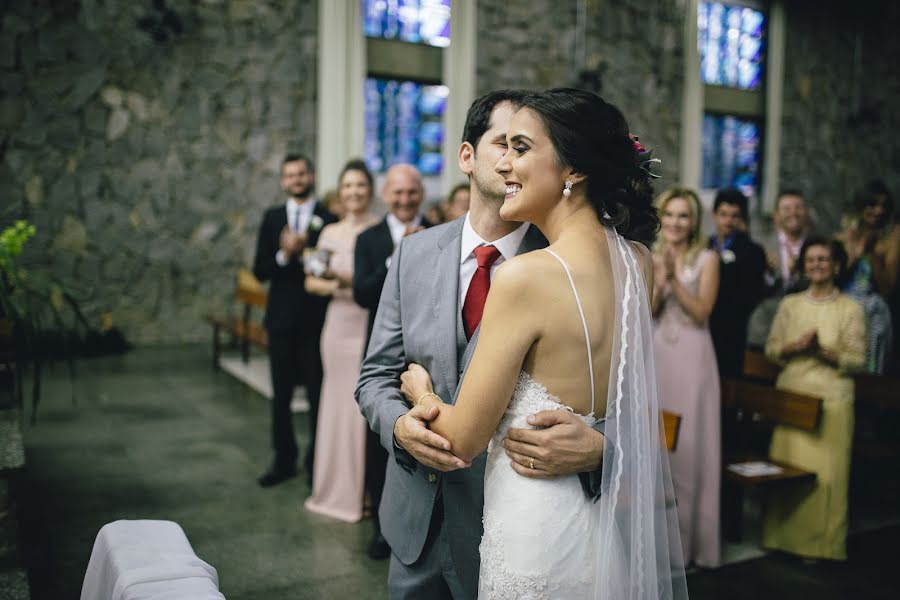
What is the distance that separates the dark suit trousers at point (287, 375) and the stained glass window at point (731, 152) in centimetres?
996

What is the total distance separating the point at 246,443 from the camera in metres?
5.55

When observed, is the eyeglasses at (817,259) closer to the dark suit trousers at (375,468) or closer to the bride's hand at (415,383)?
the dark suit trousers at (375,468)

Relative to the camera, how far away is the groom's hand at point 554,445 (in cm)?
162

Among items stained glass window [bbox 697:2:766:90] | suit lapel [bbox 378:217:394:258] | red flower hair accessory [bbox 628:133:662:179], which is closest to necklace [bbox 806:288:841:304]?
suit lapel [bbox 378:217:394:258]

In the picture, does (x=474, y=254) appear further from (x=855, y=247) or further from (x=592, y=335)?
(x=855, y=247)

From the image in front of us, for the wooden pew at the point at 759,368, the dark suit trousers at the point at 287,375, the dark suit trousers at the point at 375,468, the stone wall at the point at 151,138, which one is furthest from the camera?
the stone wall at the point at 151,138

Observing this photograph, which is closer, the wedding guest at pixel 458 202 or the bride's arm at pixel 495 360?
the bride's arm at pixel 495 360

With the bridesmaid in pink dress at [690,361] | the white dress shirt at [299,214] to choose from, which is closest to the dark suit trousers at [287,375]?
the white dress shirt at [299,214]

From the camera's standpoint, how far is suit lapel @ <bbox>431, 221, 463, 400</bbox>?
1920 mm

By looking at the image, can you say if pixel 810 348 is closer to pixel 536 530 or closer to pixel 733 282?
pixel 733 282

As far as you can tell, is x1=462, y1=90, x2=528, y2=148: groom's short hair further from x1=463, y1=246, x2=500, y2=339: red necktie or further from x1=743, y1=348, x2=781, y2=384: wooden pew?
x1=743, y1=348, x2=781, y2=384: wooden pew

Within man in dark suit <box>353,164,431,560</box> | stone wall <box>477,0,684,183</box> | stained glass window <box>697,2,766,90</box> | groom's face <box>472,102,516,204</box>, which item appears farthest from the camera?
stained glass window <box>697,2,766,90</box>

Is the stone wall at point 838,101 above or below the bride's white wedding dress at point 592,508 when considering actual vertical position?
above

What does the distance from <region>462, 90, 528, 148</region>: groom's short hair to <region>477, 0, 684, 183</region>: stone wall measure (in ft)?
29.0
